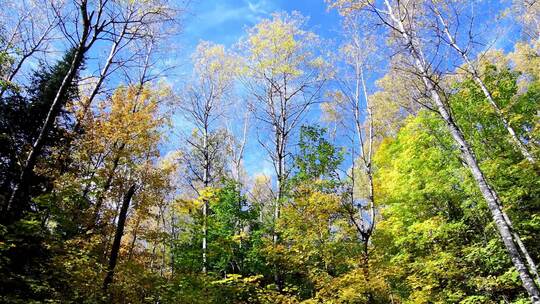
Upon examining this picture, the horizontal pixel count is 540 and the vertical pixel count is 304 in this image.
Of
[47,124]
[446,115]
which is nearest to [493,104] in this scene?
[446,115]

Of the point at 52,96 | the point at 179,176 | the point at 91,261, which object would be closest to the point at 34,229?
the point at 91,261

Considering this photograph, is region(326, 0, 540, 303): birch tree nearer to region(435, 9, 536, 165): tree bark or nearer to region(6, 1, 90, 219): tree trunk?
region(435, 9, 536, 165): tree bark

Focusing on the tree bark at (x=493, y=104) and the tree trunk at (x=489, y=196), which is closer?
the tree trunk at (x=489, y=196)

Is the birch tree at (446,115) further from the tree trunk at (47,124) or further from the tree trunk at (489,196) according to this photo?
the tree trunk at (47,124)

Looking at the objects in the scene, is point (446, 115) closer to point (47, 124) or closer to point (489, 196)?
point (489, 196)

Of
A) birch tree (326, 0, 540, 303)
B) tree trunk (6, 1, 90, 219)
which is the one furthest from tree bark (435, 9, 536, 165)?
tree trunk (6, 1, 90, 219)

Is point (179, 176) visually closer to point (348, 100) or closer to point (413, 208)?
point (348, 100)

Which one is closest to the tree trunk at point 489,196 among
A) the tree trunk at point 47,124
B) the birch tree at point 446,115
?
the birch tree at point 446,115

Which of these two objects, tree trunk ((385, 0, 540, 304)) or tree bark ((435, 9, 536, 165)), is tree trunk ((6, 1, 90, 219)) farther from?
tree bark ((435, 9, 536, 165))

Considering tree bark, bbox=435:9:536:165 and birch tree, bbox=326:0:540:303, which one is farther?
tree bark, bbox=435:9:536:165

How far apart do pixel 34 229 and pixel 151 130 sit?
6.60m

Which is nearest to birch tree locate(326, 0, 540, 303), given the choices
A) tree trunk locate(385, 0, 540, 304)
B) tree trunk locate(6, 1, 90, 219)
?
tree trunk locate(385, 0, 540, 304)

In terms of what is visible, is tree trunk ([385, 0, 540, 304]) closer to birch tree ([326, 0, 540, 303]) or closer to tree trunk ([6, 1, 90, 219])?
birch tree ([326, 0, 540, 303])

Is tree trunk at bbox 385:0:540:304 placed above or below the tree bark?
below
